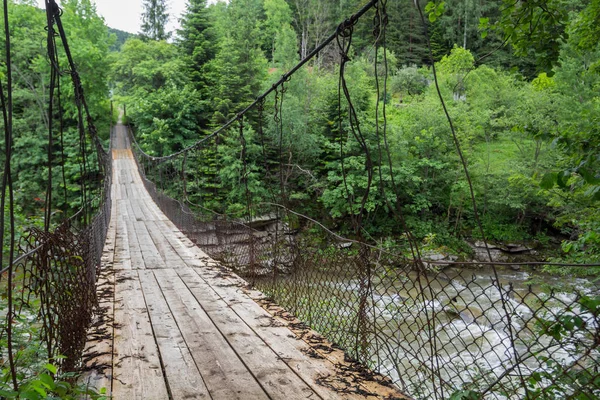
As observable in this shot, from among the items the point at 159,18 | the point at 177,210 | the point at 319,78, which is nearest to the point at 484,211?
the point at 319,78

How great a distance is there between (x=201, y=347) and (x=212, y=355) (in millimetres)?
106

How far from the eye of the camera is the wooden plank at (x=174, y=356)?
54.6 inches

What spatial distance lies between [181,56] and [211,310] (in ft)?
53.4

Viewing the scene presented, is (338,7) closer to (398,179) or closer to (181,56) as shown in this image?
(181,56)

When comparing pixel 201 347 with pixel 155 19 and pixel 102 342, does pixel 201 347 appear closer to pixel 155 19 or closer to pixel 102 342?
pixel 102 342

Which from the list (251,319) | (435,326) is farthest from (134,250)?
(435,326)

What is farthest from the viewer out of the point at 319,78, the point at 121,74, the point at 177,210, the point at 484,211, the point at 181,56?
the point at 121,74

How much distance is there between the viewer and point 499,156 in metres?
13.7

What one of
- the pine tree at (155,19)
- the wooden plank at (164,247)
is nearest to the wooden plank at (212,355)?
the wooden plank at (164,247)

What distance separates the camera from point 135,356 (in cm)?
166

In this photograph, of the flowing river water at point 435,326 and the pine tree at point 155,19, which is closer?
the flowing river water at point 435,326

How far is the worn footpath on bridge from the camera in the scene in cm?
140

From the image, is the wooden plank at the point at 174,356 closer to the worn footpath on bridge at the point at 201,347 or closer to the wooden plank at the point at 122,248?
the worn footpath on bridge at the point at 201,347

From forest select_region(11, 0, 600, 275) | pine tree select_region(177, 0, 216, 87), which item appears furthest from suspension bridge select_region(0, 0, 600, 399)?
pine tree select_region(177, 0, 216, 87)
